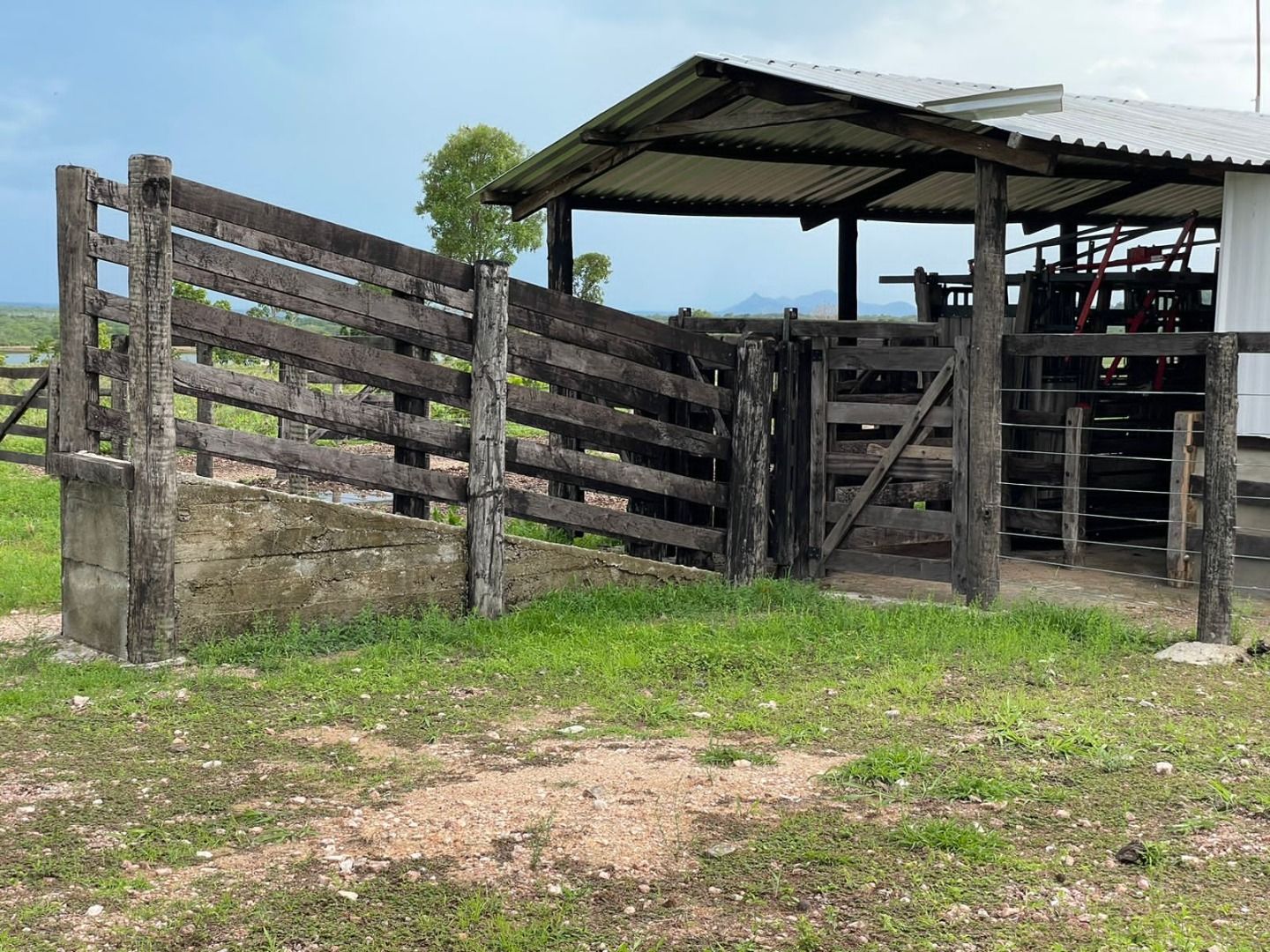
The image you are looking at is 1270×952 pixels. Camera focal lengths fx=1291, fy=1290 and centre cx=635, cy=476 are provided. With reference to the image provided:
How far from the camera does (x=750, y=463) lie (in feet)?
33.1

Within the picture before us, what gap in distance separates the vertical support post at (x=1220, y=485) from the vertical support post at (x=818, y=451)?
9.69ft

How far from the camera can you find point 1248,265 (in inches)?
394

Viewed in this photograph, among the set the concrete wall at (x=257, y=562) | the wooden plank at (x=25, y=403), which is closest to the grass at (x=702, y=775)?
the concrete wall at (x=257, y=562)

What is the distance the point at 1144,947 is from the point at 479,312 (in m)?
5.99

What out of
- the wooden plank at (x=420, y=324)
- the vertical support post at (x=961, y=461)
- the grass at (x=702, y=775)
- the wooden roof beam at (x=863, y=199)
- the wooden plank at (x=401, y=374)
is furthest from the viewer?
the wooden roof beam at (x=863, y=199)

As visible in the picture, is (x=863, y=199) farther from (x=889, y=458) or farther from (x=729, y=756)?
(x=729, y=756)

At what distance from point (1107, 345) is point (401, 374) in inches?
194

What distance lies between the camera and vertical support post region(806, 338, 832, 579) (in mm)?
10250

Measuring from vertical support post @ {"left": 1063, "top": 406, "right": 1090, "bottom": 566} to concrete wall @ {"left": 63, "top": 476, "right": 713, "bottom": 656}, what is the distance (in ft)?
18.3

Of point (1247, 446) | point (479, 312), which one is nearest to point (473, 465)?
point (479, 312)

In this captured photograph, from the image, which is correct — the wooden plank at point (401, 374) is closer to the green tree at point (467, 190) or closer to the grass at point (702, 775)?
the grass at point (702, 775)

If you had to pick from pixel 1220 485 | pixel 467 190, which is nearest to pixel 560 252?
pixel 1220 485

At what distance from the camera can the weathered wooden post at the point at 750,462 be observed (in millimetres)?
10062

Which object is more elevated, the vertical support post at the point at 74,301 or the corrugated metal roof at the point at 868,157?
the corrugated metal roof at the point at 868,157
